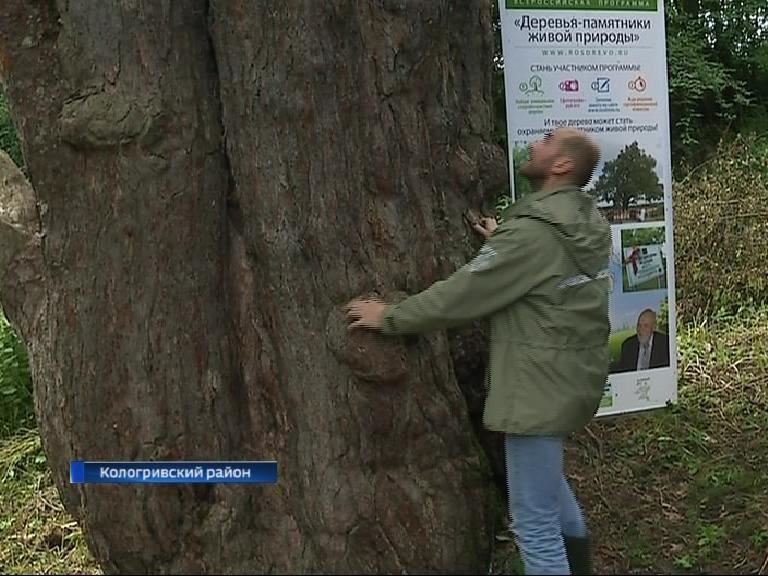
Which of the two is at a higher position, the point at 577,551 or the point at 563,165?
the point at 563,165

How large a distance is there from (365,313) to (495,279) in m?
0.56

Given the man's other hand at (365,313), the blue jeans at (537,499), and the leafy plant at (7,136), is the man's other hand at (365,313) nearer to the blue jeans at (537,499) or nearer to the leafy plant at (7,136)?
the blue jeans at (537,499)

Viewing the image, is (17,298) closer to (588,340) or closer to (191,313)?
(191,313)

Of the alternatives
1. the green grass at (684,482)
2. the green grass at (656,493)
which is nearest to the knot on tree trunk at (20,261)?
the green grass at (656,493)

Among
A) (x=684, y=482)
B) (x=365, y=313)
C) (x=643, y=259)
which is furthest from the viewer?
(x=643, y=259)

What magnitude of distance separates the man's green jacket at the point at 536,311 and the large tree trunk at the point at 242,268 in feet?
1.48

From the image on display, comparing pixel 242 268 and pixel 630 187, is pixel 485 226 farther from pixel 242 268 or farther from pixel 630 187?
pixel 630 187

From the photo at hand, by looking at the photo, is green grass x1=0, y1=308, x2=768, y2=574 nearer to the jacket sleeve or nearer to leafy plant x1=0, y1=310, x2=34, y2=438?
leafy plant x1=0, y1=310, x2=34, y2=438

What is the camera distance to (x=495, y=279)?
11.5ft

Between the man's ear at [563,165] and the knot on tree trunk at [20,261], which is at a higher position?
the man's ear at [563,165]

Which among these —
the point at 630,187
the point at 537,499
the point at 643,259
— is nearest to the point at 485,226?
the point at 537,499

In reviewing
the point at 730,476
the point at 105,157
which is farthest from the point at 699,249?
the point at 105,157

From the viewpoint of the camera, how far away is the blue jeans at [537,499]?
3.58 meters

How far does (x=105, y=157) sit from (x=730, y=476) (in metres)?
3.54
